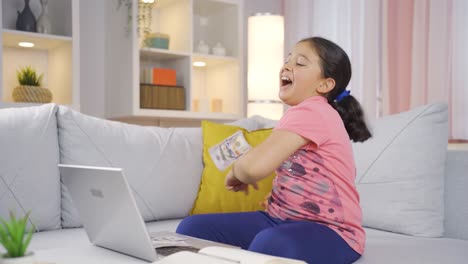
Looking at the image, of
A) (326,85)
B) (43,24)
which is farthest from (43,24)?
(326,85)

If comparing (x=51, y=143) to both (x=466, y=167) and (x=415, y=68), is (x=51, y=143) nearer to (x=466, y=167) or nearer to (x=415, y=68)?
(x=466, y=167)

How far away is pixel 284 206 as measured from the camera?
1.56m

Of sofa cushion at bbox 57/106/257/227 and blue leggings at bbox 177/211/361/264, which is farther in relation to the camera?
sofa cushion at bbox 57/106/257/227

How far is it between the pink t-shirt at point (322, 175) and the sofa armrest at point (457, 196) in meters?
0.56

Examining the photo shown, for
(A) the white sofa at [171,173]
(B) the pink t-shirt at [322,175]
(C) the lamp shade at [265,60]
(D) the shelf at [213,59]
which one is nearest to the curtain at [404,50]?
(C) the lamp shade at [265,60]

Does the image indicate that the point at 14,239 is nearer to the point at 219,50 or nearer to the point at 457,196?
the point at 457,196

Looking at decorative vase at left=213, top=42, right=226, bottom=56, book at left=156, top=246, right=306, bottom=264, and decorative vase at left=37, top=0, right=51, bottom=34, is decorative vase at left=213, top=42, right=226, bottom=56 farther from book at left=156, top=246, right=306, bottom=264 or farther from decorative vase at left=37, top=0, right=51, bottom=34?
book at left=156, top=246, right=306, bottom=264

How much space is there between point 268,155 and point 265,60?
2.29 meters

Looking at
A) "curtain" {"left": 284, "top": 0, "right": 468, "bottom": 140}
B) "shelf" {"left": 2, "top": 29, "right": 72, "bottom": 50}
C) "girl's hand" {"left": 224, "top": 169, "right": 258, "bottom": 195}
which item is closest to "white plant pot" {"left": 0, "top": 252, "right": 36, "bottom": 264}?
"girl's hand" {"left": 224, "top": 169, "right": 258, "bottom": 195}

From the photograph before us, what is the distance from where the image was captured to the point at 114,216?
1144 mm

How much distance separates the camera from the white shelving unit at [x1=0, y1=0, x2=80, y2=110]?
3191 millimetres

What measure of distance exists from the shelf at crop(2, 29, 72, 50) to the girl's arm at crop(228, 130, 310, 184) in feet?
6.90

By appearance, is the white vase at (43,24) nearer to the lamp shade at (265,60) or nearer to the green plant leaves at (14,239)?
the lamp shade at (265,60)

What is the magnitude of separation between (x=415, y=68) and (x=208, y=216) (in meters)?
1.89
